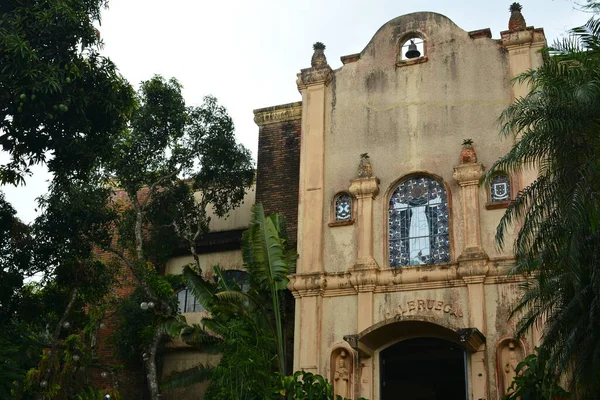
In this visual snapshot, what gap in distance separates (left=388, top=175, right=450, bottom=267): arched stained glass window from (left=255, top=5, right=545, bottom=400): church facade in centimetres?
3

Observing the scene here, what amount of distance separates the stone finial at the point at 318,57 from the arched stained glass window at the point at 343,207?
3.51 m

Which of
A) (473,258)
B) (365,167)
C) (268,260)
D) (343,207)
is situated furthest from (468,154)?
(268,260)

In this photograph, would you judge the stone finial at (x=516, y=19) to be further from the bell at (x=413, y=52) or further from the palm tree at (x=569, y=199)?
the palm tree at (x=569, y=199)

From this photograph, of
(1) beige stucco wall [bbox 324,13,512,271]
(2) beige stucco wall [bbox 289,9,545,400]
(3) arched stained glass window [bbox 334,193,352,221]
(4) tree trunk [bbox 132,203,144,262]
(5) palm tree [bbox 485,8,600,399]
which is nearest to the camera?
(5) palm tree [bbox 485,8,600,399]

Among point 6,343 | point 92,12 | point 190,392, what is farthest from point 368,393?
point 92,12

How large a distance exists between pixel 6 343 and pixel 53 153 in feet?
15.0

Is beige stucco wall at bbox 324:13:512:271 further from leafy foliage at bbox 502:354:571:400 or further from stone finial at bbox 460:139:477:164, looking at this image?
leafy foliage at bbox 502:354:571:400

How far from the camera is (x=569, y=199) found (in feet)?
37.0

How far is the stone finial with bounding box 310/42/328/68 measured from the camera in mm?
19828

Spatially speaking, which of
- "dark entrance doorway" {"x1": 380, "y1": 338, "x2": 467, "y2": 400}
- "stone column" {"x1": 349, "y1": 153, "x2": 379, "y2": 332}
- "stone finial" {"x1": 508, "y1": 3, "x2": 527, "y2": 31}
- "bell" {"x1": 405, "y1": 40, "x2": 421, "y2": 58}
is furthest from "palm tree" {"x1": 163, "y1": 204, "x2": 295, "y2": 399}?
"stone finial" {"x1": 508, "y1": 3, "x2": 527, "y2": 31}

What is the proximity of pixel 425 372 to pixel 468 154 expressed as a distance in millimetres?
8540

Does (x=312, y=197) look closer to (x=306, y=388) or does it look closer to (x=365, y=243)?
(x=365, y=243)

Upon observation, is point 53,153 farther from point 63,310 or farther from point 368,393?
point 368,393

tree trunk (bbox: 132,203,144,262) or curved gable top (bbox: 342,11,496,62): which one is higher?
curved gable top (bbox: 342,11,496,62)
